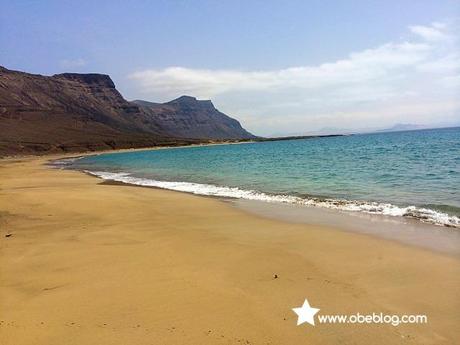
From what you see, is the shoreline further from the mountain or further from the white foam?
the mountain

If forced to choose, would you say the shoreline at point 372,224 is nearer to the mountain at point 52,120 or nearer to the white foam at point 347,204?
the white foam at point 347,204

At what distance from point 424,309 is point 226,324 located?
2.60m

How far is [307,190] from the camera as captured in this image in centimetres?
1803

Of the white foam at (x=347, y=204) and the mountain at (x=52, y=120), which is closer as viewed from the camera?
the white foam at (x=347, y=204)

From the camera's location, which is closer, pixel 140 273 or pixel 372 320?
pixel 372 320

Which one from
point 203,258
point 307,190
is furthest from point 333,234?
point 307,190

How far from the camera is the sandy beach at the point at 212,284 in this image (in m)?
4.69

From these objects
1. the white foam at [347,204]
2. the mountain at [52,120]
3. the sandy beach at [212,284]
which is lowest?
the white foam at [347,204]

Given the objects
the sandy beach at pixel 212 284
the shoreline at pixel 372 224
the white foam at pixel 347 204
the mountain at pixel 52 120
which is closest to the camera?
the sandy beach at pixel 212 284

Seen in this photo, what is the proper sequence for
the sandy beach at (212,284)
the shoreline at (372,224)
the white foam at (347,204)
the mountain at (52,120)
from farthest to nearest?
the mountain at (52,120) < the white foam at (347,204) < the shoreline at (372,224) < the sandy beach at (212,284)

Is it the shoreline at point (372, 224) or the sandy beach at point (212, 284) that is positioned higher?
the sandy beach at point (212, 284)

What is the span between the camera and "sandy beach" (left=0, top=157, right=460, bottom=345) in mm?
4691

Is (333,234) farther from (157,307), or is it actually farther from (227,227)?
(157,307)

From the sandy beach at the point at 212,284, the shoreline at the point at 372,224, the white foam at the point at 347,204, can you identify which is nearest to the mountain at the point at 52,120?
the white foam at the point at 347,204
